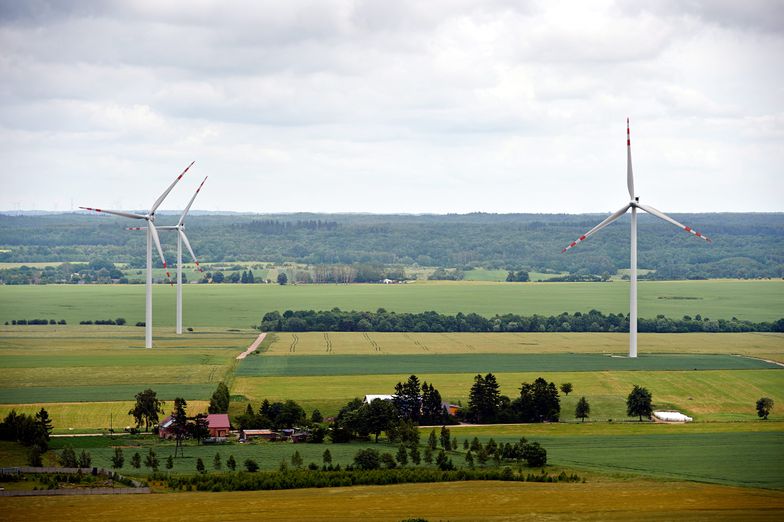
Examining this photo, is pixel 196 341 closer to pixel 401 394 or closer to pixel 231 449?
pixel 401 394

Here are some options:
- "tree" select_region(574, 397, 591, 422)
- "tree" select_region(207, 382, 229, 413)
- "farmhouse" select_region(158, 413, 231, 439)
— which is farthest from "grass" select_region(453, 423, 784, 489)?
"tree" select_region(207, 382, 229, 413)

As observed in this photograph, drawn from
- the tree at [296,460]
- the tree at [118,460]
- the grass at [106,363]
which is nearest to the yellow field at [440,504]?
the tree at [296,460]

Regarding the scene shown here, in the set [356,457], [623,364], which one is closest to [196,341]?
[623,364]

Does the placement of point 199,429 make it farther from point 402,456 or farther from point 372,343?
point 372,343

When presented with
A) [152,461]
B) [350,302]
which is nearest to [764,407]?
[152,461]

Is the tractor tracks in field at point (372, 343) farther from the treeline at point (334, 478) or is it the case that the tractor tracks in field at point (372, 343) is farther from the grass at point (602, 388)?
the treeline at point (334, 478)

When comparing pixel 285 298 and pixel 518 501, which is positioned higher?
pixel 285 298
